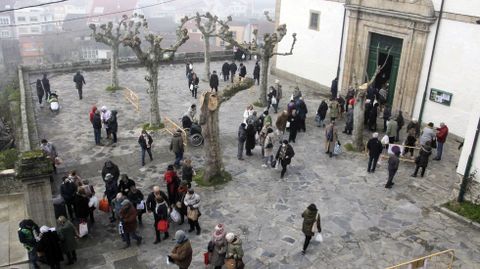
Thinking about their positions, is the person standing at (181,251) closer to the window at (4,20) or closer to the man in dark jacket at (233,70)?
the man in dark jacket at (233,70)

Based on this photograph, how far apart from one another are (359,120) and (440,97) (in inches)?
185

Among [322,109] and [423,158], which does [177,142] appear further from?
[423,158]

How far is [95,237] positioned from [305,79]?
55.8 feet

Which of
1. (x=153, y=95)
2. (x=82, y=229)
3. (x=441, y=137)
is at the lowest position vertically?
(x=82, y=229)

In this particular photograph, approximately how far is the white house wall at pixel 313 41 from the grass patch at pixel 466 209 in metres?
11.9

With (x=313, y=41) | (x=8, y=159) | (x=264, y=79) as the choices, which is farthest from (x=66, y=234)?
(x=313, y=41)

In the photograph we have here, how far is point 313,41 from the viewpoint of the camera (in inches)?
979

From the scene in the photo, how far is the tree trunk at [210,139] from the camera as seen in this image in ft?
44.5

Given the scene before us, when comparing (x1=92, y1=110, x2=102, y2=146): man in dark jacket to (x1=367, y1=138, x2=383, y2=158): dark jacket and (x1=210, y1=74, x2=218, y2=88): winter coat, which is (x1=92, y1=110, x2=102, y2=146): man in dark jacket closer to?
(x1=210, y1=74, x2=218, y2=88): winter coat

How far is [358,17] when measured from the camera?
2186 centimetres

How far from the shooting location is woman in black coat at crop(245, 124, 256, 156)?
1612 cm

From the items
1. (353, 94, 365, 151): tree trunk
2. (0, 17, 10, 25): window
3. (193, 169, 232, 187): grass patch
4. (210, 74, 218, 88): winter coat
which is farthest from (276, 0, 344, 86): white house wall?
(0, 17, 10, 25): window

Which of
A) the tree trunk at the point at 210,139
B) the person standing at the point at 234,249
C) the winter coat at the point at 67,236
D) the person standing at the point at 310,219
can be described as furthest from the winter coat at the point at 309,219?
the winter coat at the point at 67,236

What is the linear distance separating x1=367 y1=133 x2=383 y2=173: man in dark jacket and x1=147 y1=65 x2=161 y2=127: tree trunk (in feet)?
28.7
